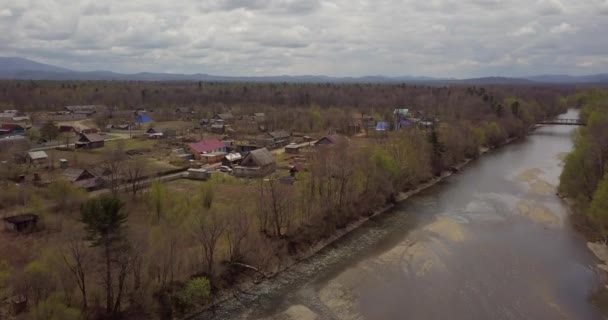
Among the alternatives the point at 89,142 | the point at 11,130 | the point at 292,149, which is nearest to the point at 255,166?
the point at 292,149

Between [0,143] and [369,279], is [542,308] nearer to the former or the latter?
[369,279]

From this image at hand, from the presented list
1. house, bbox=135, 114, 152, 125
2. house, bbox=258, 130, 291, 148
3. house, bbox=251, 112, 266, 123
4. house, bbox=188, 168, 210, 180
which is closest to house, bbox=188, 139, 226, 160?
house, bbox=258, 130, 291, 148

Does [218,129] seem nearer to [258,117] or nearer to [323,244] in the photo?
[258,117]

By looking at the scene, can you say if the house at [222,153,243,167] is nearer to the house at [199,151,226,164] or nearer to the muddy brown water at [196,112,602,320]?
the house at [199,151,226,164]

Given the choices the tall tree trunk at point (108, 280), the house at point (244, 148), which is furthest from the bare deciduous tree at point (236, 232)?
the house at point (244, 148)

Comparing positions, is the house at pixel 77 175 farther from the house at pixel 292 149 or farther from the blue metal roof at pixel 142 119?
the blue metal roof at pixel 142 119

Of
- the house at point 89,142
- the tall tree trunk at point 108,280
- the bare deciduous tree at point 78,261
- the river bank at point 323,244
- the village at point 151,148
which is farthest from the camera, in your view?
the house at point 89,142
